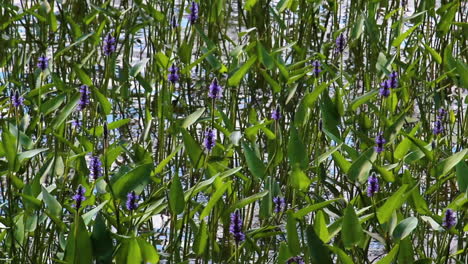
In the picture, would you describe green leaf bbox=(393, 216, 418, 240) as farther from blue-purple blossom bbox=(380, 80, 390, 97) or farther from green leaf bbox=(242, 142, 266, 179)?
blue-purple blossom bbox=(380, 80, 390, 97)

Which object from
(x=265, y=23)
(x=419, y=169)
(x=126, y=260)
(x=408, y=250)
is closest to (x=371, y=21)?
(x=419, y=169)

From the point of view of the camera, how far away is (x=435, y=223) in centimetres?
181

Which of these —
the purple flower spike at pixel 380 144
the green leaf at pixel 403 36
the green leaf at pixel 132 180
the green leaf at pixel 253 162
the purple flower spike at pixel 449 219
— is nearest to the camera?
the green leaf at pixel 132 180

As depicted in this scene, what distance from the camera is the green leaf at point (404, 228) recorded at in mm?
1641

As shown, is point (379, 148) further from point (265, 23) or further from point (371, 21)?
point (265, 23)

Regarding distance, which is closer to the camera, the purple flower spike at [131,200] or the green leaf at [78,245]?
the green leaf at [78,245]

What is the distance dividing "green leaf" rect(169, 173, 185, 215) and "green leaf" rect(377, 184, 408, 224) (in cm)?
31

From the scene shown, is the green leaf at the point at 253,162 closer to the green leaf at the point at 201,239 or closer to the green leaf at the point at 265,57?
the green leaf at the point at 201,239

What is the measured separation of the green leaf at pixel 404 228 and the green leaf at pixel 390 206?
2 centimetres

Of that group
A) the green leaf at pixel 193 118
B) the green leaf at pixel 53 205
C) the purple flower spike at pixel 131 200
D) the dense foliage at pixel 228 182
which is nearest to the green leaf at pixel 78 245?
the dense foliage at pixel 228 182

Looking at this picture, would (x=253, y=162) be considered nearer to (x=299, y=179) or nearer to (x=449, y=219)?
(x=299, y=179)

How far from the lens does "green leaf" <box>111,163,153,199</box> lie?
63.2 inches

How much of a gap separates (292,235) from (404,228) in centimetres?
18

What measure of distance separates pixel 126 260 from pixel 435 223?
560 millimetres
